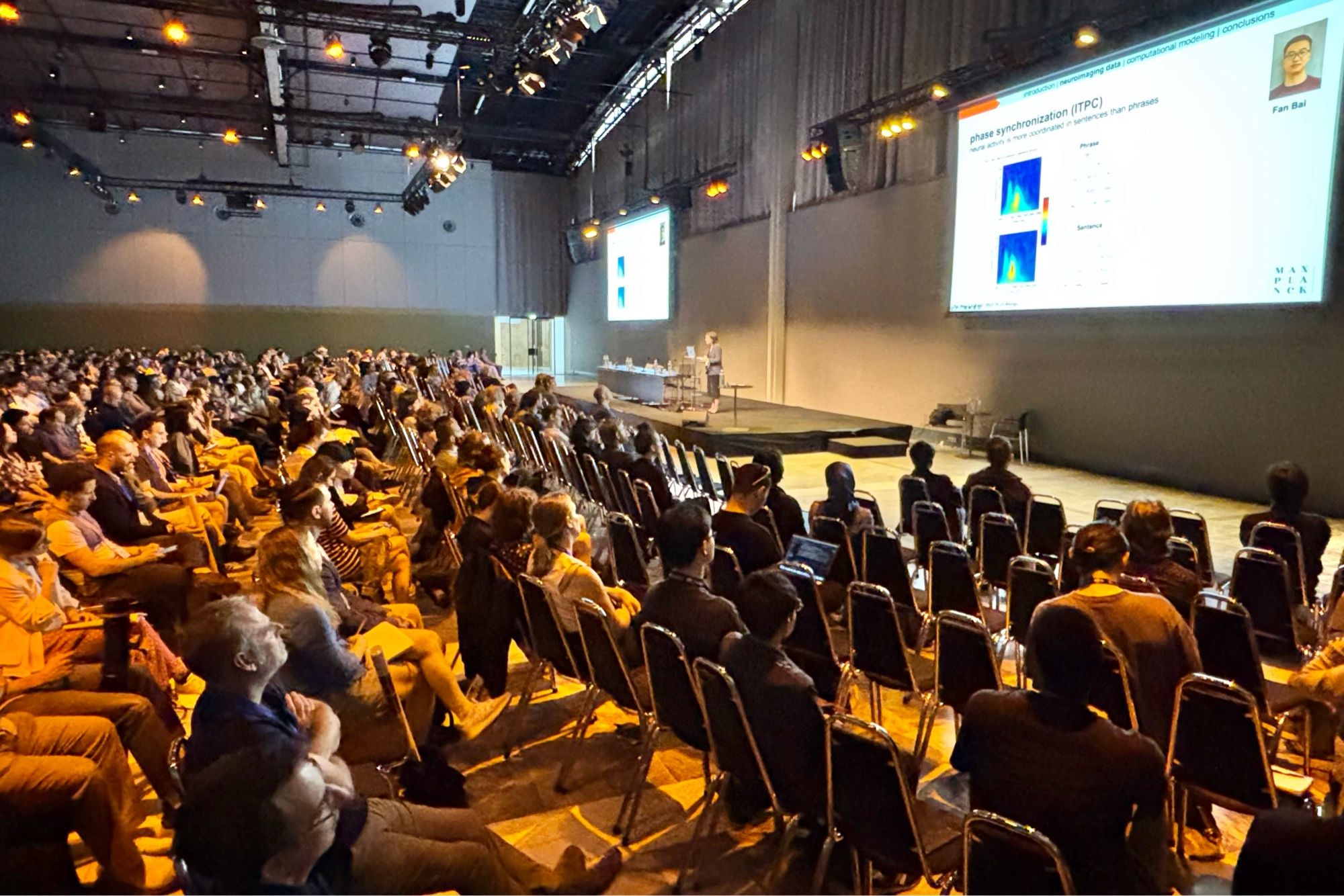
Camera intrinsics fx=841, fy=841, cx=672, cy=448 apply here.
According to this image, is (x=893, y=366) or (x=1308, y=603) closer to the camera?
(x=1308, y=603)

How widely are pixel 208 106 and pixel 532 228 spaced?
10417 mm

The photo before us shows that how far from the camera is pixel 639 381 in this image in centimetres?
1739

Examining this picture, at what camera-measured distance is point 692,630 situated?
9.17ft

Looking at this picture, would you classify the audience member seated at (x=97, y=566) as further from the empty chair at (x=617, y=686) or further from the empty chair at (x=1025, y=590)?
the empty chair at (x=1025, y=590)

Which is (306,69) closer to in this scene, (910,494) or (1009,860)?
(910,494)

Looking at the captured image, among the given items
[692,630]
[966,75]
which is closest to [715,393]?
[966,75]

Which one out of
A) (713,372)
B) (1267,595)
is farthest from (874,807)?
(713,372)

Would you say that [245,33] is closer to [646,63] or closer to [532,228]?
[646,63]

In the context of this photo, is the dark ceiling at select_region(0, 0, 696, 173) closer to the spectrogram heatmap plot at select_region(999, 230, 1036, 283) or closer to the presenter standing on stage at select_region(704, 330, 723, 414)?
the presenter standing on stage at select_region(704, 330, 723, 414)

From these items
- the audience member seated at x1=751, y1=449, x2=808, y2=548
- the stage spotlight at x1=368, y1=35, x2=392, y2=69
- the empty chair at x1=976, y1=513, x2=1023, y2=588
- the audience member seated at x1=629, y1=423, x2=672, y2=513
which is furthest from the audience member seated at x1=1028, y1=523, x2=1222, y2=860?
the stage spotlight at x1=368, y1=35, x2=392, y2=69

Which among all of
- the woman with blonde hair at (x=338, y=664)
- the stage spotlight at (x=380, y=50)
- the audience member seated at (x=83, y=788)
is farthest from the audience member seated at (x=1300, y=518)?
the stage spotlight at (x=380, y=50)

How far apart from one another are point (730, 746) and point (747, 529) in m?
1.70

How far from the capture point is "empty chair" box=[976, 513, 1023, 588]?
455 centimetres

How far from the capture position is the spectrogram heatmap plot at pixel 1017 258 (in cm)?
991
